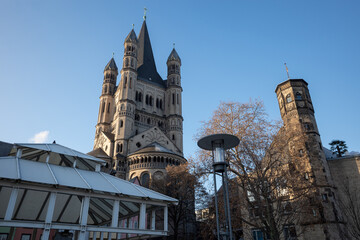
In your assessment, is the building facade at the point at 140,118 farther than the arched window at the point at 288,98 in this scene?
Yes

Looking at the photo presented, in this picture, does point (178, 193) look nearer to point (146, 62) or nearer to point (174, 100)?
point (174, 100)

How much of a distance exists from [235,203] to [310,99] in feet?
62.5

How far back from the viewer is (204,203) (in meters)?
31.6

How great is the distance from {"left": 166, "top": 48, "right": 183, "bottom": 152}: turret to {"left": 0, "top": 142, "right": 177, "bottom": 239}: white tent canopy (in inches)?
1538

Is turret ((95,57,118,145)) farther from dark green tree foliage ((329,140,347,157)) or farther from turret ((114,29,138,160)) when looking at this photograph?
dark green tree foliage ((329,140,347,157))

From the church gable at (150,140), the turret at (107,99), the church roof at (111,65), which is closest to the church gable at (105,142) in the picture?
the turret at (107,99)

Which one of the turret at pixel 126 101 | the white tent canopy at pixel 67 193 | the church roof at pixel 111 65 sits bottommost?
the white tent canopy at pixel 67 193

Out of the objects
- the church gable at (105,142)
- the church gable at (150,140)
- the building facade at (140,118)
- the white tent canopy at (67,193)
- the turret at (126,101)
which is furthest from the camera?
the church gable at (105,142)

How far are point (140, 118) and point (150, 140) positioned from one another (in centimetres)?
702

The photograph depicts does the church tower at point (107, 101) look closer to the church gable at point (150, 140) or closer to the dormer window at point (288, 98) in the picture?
the church gable at point (150, 140)

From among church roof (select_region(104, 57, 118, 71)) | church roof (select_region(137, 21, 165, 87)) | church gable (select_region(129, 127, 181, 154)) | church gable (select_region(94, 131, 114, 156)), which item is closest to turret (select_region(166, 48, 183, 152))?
church gable (select_region(129, 127, 181, 154))

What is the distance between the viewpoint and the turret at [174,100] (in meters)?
53.9

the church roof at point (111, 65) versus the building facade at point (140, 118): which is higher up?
the church roof at point (111, 65)

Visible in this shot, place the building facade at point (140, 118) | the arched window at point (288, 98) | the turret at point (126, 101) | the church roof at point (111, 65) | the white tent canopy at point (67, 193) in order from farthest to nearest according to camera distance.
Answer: the church roof at point (111, 65) → the turret at point (126, 101) → the building facade at point (140, 118) → the arched window at point (288, 98) → the white tent canopy at point (67, 193)
